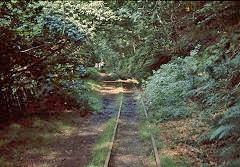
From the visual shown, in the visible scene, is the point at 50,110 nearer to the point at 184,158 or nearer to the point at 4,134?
the point at 4,134

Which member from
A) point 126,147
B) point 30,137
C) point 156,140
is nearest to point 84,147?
point 126,147

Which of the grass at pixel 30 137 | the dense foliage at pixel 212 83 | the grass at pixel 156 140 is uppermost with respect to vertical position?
the dense foliage at pixel 212 83

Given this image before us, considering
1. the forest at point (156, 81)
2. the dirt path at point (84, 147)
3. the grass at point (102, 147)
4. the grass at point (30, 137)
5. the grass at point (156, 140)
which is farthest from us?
the grass at point (30, 137)

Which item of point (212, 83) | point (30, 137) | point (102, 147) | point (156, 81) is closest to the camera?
point (102, 147)

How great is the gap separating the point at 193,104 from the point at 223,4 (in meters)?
8.29

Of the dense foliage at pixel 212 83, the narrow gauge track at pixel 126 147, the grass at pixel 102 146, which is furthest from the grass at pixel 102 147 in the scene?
the dense foliage at pixel 212 83

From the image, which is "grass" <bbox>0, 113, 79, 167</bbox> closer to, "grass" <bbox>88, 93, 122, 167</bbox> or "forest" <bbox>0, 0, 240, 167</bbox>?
"forest" <bbox>0, 0, 240, 167</bbox>

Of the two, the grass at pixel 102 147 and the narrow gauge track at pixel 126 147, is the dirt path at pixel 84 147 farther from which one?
the grass at pixel 102 147

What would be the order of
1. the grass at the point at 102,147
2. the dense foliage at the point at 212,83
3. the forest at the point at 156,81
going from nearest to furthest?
the dense foliage at the point at 212,83 → the forest at the point at 156,81 → the grass at the point at 102,147

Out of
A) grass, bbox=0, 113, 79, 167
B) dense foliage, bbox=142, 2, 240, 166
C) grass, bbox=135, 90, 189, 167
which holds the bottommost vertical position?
grass, bbox=135, 90, 189, 167

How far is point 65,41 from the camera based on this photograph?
36.1 feet

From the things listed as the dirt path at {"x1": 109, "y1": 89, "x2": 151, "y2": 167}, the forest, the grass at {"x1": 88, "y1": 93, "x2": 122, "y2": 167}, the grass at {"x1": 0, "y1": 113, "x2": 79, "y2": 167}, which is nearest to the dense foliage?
the forest

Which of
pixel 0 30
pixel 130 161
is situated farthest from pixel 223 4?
pixel 0 30

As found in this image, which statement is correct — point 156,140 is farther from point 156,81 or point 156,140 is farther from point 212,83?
point 156,81
